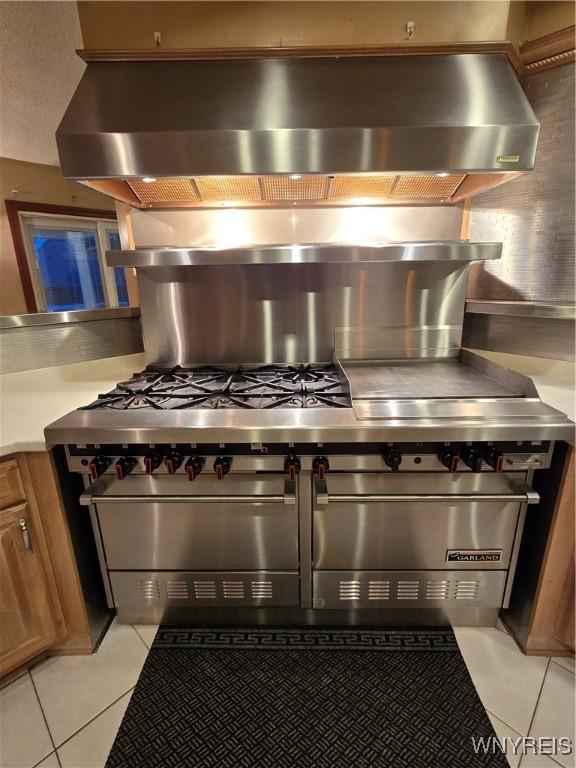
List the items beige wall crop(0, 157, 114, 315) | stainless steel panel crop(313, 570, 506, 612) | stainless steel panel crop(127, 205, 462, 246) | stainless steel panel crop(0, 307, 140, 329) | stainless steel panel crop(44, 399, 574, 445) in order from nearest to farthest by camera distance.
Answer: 1. stainless steel panel crop(44, 399, 574, 445)
2. stainless steel panel crop(313, 570, 506, 612)
3. stainless steel panel crop(0, 307, 140, 329)
4. stainless steel panel crop(127, 205, 462, 246)
5. beige wall crop(0, 157, 114, 315)

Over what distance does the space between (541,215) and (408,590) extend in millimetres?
1794

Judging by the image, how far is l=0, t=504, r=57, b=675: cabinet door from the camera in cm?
119

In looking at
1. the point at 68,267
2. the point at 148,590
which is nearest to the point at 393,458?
the point at 148,590

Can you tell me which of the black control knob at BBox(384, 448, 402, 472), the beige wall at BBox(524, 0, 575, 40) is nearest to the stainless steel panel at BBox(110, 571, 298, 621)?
the black control knob at BBox(384, 448, 402, 472)

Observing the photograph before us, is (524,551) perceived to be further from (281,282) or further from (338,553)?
(281,282)

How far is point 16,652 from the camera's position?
1.26m

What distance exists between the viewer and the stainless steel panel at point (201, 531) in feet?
4.27

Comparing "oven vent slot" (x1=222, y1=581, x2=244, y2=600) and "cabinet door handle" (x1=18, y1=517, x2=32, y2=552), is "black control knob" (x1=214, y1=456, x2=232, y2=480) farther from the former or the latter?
"cabinet door handle" (x1=18, y1=517, x2=32, y2=552)

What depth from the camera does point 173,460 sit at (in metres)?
1.19

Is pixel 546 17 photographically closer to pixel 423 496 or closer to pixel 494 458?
pixel 494 458

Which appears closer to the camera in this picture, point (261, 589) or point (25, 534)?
point (25, 534)

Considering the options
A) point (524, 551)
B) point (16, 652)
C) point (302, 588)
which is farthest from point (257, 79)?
point (16, 652)

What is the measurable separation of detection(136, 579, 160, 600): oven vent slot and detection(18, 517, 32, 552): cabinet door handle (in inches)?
17.1

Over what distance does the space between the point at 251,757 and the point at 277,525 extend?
2.27 ft
